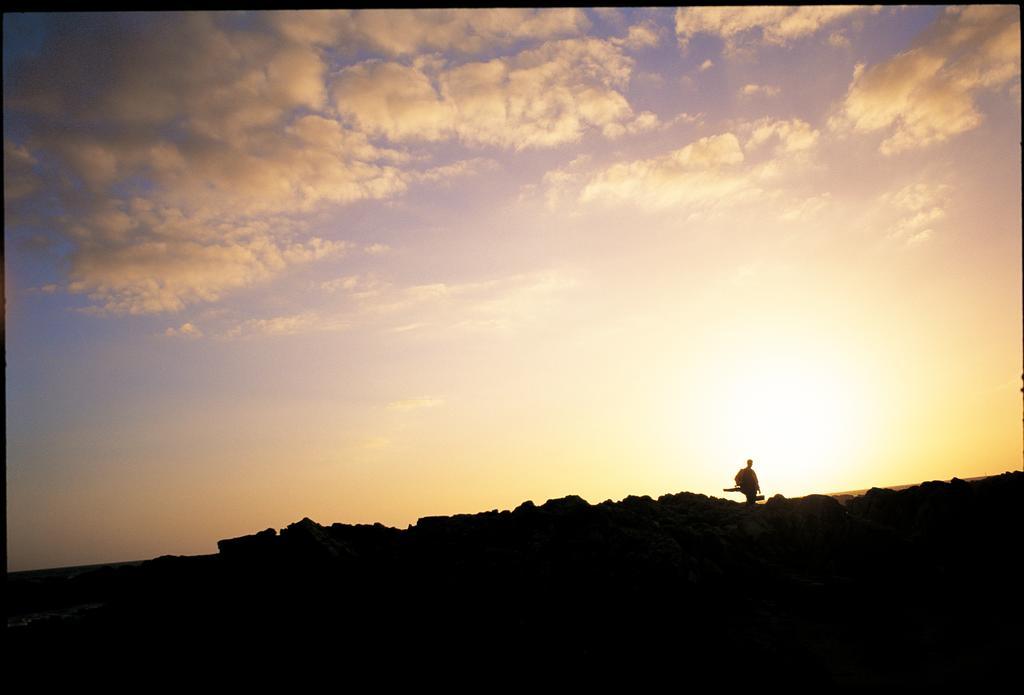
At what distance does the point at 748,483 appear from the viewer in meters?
23.1

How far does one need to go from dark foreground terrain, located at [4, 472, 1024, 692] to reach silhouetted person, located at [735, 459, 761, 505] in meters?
3.71

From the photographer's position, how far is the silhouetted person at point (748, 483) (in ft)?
75.5

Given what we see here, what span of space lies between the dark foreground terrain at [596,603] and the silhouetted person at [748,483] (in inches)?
146

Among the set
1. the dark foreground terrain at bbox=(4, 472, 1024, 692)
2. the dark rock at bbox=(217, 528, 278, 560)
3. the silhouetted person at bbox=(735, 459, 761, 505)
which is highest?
the silhouetted person at bbox=(735, 459, 761, 505)

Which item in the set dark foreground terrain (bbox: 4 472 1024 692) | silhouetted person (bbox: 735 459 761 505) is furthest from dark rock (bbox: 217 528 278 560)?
silhouetted person (bbox: 735 459 761 505)

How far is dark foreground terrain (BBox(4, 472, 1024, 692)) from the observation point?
13.9 m

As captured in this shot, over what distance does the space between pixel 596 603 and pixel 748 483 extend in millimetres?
10150

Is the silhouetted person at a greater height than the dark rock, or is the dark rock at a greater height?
the silhouetted person

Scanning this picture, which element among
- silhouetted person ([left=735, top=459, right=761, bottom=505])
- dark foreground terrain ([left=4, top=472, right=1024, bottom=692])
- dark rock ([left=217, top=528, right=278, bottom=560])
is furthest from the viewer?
silhouetted person ([left=735, top=459, right=761, bottom=505])

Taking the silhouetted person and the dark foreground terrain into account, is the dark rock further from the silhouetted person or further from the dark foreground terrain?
the silhouetted person

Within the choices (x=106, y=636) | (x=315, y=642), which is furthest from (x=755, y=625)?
(x=106, y=636)

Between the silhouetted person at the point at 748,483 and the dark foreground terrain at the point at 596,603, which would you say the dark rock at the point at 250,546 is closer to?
the dark foreground terrain at the point at 596,603

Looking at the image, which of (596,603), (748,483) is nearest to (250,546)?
(596,603)

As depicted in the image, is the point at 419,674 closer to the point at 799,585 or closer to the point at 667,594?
the point at 667,594
